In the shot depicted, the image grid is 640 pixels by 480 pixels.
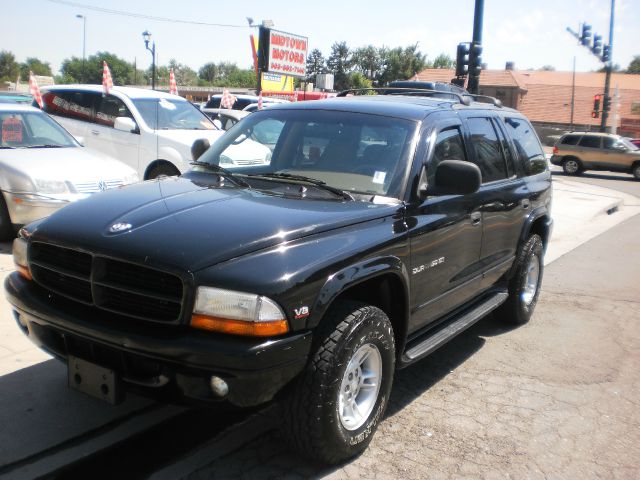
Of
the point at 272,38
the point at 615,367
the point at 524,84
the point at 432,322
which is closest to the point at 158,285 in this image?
the point at 432,322

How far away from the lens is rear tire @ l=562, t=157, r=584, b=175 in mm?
26469

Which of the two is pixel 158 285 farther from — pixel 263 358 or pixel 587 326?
pixel 587 326

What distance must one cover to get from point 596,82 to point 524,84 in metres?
7.57

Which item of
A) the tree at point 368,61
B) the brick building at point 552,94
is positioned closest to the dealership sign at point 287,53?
the brick building at point 552,94

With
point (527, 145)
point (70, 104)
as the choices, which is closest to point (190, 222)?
point (527, 145)

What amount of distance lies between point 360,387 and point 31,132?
6.34 meters

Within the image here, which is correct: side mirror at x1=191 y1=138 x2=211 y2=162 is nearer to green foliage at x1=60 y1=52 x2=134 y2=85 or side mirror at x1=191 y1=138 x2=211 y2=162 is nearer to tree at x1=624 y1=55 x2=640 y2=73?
green foliage at x1=60 y1=52 x2=134 y2=85

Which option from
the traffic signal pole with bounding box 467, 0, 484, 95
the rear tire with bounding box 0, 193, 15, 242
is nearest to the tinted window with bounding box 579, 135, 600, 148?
the traffic signal pole with bounding box 467, 0, 484, 95

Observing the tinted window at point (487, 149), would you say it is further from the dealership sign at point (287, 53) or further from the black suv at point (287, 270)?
the dealership sign at point (287, 53)

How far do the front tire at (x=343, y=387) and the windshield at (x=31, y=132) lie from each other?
6030mm

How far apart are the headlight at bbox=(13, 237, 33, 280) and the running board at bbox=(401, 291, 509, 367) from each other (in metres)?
2.10

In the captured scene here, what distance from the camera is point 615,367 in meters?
4.95

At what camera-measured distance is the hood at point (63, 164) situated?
700cm

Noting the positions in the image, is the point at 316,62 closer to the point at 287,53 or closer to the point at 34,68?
the point at 34,68
